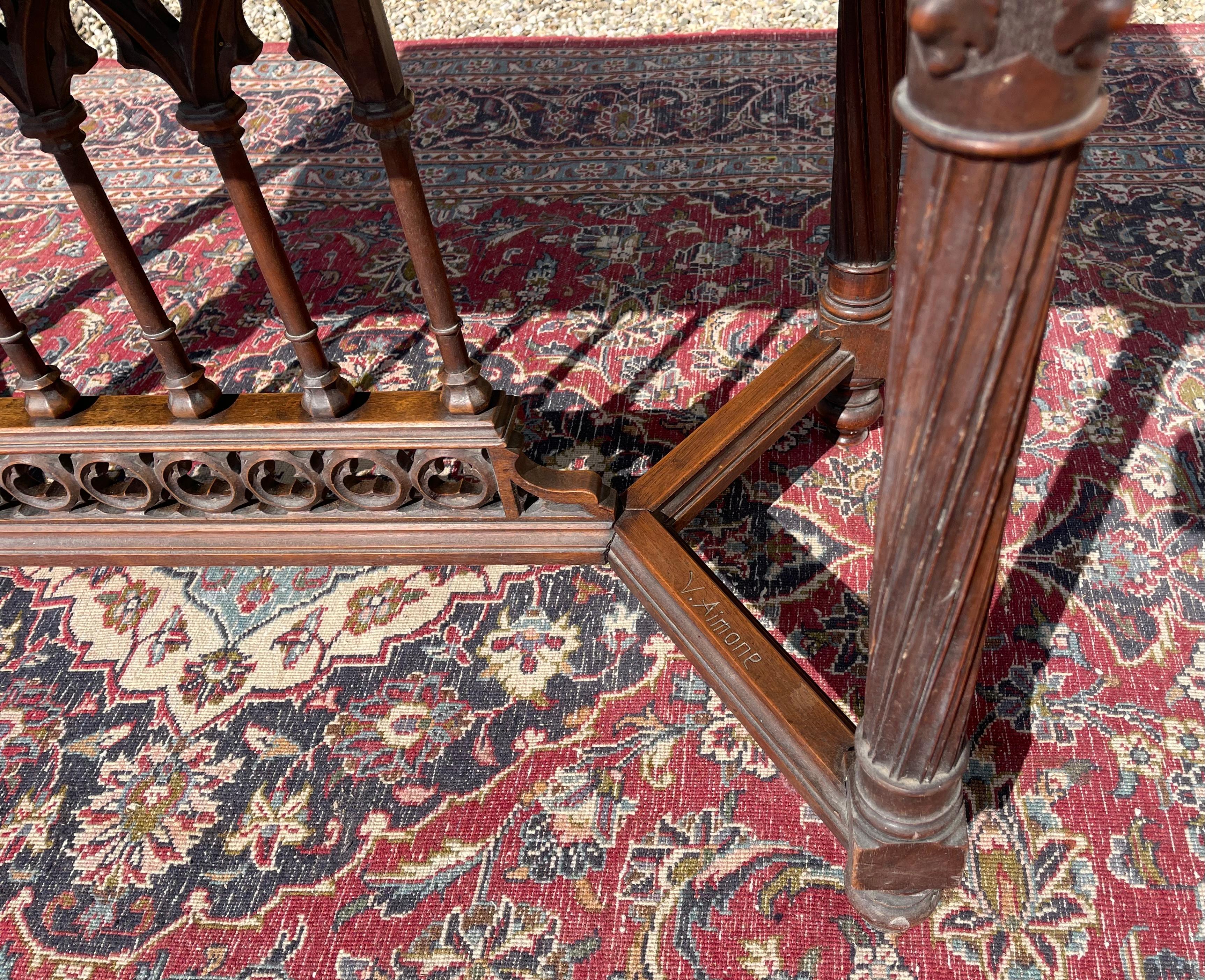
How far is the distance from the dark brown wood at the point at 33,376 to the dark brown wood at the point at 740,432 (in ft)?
2.38

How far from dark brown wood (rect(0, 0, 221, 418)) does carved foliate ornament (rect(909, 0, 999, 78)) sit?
0.88m

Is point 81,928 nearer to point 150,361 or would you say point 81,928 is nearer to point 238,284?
point 150,361

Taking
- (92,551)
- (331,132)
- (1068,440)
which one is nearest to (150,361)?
(92,551)

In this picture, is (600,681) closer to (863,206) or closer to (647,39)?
(863,206)

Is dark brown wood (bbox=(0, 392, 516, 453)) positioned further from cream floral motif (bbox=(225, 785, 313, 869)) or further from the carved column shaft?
cream floral motif (bbox=(225, 785, 313, 869))

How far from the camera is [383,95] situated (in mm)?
965

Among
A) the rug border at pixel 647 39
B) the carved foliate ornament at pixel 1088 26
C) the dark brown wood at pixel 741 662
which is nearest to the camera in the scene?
the carved foliate ornament at pixel 1088 26

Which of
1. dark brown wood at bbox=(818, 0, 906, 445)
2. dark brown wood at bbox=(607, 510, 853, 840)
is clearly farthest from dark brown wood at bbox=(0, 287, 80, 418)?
dark brown wood at bbox=(818, 0, 906, 445)

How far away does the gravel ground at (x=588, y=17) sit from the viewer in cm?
268

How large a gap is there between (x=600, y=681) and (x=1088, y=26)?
97 cm

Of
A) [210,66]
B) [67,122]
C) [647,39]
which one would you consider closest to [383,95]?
[210,66]

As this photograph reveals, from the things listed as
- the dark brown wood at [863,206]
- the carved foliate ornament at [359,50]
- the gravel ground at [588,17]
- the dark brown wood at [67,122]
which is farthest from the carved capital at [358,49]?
the gravel ground at [588,17]

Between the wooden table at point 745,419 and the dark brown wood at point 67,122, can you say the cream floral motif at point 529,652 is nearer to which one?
the wooden table at point 745,419
